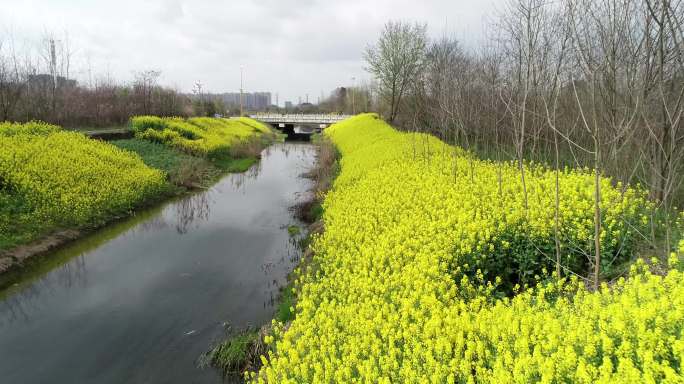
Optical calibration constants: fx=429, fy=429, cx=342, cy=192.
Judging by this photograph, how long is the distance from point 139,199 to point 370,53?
28.5m

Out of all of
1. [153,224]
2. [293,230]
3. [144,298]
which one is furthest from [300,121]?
[144,298]

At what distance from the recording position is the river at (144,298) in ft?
22.5

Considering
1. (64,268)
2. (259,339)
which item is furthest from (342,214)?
(64,268)

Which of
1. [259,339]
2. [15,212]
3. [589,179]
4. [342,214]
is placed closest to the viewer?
[259,339]

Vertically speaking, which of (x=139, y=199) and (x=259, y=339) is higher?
(x=139, y=199)

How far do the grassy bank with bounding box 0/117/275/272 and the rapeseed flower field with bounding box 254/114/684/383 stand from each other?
786 cm

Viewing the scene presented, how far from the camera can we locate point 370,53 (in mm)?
39344

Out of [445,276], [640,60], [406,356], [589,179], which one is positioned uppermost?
[640,60]

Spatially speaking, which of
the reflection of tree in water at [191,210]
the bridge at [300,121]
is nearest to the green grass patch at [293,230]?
the reflection of tree in water at [191,210]

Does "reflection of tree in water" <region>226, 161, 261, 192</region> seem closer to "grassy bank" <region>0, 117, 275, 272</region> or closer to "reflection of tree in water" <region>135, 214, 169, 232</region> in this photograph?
"grassy bank" <region>0, 117, 275, 272</region>

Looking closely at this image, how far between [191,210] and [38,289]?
6.93 metres

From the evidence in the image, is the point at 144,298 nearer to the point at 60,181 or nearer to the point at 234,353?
the point at 234,353

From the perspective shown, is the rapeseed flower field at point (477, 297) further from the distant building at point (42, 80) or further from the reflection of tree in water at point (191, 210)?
the distant building at point (42, 80)

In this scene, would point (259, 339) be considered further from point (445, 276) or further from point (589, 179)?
point (589, 179)
